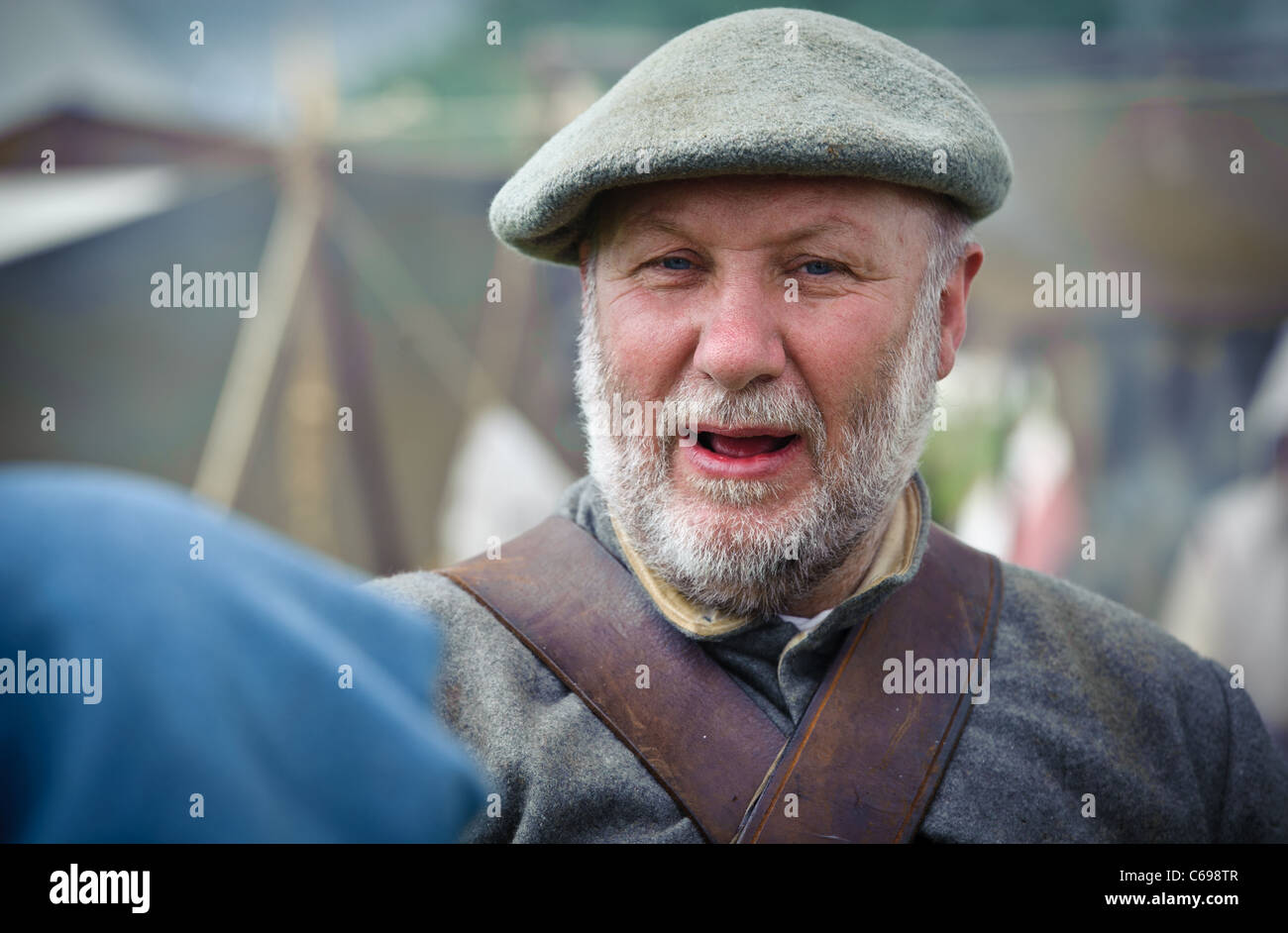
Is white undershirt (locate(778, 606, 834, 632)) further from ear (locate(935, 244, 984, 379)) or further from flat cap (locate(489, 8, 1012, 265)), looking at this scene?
flat cap (locate(489, 8, 1012, 265))

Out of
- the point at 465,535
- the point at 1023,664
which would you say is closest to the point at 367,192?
the point at 465,535

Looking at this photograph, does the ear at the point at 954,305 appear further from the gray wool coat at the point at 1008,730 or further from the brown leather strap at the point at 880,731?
the brown leather strap at the point at 880,731

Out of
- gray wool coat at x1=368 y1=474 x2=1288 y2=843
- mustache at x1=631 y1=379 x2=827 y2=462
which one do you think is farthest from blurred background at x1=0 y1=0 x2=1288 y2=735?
mustache at x1=631 y1=379 x2=827 y2=462

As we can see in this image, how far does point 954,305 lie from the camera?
7.24ft

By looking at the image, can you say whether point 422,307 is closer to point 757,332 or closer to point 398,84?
point 398,84

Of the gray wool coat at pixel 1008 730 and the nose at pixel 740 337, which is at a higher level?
the nose at pixel 740 337

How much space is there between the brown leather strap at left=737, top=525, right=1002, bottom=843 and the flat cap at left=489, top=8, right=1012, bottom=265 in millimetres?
837

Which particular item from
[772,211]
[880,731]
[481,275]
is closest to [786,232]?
[772,211]

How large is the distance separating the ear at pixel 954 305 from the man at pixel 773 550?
2 cm

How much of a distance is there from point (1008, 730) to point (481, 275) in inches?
117

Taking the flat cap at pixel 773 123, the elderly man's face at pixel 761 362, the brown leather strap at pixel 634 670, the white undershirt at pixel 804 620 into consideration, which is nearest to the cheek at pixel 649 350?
the elderly man's face at pixel 761 362

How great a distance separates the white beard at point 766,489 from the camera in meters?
1.92

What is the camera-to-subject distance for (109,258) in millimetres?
3928

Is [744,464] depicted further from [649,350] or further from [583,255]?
[583,255]
